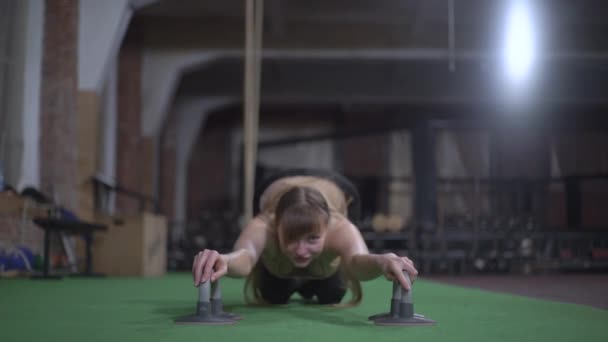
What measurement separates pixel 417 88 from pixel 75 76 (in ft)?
22.1

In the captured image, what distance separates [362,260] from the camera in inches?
81.2

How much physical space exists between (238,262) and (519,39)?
25.7 feet

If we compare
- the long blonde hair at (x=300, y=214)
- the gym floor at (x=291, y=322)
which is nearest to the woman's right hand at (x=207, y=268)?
the gym floor at (x=291, y=322)

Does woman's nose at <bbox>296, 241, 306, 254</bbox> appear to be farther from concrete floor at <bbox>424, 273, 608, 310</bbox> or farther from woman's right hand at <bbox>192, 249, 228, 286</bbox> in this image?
concrete floor at <bbox>424, 273, 608, 310</bbox>

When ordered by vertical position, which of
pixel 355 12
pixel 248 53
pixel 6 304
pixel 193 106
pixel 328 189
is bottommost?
pixel 6 304

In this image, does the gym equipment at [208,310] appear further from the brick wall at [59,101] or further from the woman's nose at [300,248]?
the brick wall at [59,101]

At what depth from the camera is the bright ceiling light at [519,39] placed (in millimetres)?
8289

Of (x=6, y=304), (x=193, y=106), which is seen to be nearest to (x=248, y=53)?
(x=6, y=304)

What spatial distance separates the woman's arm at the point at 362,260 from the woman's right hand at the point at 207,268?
1.44 ft

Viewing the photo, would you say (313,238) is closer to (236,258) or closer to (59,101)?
(236,258)

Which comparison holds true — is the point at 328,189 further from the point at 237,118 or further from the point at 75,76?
the point at 237,118

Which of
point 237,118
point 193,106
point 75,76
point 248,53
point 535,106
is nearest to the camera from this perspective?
point 248,53

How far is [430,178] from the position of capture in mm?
9203

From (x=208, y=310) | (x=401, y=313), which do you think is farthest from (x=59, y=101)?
(x=401, y=313)
